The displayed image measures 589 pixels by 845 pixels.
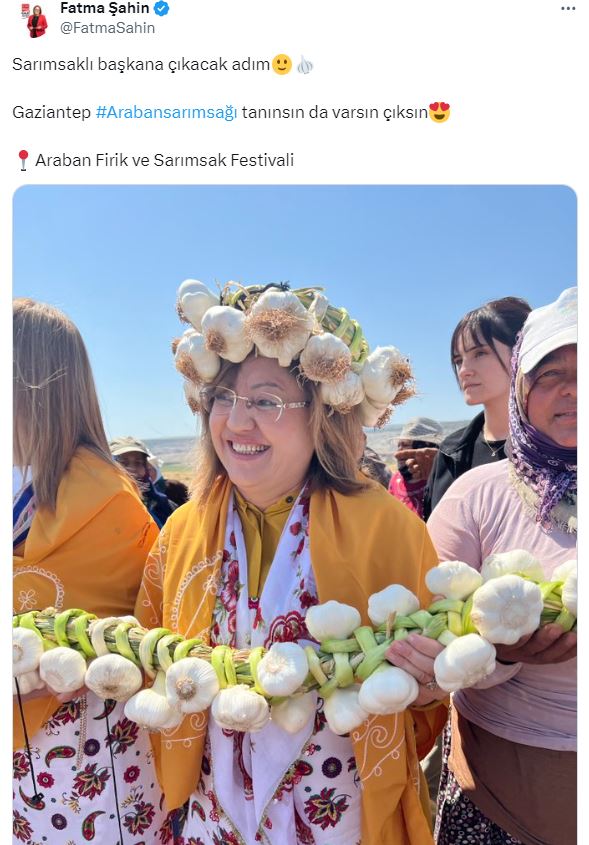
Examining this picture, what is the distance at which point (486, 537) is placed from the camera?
5.60 feet

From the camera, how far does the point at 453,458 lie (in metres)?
2.96

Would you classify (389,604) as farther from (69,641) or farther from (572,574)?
(69,641)

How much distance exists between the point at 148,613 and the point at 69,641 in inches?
10.5

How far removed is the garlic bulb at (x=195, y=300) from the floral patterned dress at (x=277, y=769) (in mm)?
634

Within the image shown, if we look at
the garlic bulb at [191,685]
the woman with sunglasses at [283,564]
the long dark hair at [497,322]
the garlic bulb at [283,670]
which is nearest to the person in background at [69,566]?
the woman with sunglasses at [283,564]

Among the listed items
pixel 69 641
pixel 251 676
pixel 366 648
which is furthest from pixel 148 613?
pixel 366 648

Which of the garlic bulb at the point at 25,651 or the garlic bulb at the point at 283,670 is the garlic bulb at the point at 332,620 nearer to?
the garlic bulb at the point at 283,670

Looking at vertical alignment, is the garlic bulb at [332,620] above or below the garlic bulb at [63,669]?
above
